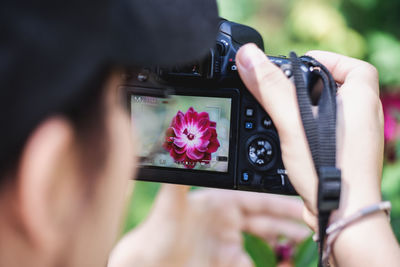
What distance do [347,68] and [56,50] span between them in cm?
48

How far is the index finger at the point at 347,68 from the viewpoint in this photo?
0.62 meters

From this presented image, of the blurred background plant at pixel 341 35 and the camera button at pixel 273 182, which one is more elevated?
the blurred background plant at pixel 341 35

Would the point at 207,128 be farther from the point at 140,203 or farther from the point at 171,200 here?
the point at 140,203

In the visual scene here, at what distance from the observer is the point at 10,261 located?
0.34 m

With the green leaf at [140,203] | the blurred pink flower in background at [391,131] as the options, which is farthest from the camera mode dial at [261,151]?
the green leaf at [140,203]

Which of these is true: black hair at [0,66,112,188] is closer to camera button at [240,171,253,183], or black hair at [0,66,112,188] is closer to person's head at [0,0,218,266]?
person's head at [0,0,218,266]

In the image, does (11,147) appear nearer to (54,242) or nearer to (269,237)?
(54,242)

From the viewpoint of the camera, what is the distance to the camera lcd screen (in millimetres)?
667

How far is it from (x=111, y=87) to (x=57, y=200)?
0.31 ft

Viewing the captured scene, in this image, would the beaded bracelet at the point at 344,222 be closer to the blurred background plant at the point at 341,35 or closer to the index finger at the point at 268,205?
the index finger at the point at 268,205

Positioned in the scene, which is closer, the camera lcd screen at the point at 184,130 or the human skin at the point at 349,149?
the human skin at the point at 349,149

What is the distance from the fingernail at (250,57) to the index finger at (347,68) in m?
0.13

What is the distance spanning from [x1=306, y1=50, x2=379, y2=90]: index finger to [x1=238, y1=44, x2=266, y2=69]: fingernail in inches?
4.9

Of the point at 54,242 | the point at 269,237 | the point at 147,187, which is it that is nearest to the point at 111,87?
the point at 54,242
